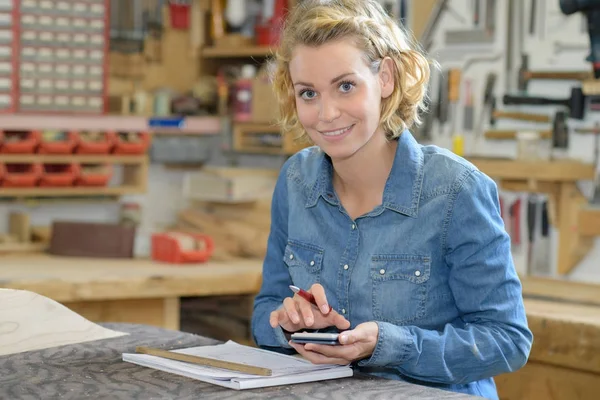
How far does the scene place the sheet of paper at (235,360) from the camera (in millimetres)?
1733

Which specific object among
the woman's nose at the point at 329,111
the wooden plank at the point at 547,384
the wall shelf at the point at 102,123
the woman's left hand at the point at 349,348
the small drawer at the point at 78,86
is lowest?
A: the wooden plank at the point at 547,384

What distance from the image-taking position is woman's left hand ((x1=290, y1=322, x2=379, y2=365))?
176 cm

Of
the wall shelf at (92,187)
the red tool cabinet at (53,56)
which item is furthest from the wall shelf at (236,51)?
the wall shelf at (92,187)

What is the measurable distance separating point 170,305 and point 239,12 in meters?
1.48

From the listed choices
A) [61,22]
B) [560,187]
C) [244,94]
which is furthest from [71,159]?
[560,187]

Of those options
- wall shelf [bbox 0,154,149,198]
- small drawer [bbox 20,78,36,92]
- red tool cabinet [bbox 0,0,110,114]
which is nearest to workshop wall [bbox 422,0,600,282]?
wall shelf [bbox 0,154,149,198]

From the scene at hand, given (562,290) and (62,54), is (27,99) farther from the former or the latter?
(562,290)

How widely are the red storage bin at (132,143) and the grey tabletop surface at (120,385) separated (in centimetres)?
239

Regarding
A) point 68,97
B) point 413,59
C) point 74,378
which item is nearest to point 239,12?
point 68,97

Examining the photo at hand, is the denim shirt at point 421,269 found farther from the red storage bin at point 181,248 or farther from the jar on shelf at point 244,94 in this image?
the jar on shelf at point 244,94

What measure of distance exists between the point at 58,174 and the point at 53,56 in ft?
1.71

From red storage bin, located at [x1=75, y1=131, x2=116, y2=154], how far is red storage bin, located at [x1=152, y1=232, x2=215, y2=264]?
1.66ft

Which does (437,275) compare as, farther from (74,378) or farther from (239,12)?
(239,12)

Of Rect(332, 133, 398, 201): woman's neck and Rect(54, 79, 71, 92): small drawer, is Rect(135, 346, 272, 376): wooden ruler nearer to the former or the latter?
Rect(332, 133, 398, 201): woman's neck
